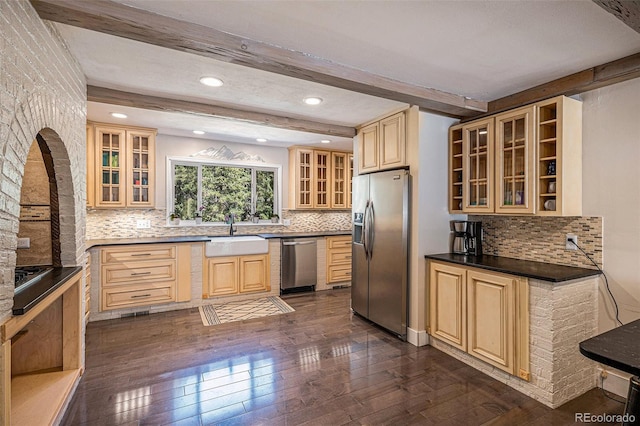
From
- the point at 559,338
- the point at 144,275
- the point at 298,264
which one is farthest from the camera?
the point at 298,264

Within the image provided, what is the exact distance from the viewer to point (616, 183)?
232cm

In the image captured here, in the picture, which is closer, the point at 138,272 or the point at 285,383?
the point at 285,383

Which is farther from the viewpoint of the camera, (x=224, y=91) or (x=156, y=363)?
(x=224, y=91)

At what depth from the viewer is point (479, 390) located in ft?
7.63

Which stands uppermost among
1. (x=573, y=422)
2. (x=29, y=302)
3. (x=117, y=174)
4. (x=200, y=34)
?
(x=200, y=34)

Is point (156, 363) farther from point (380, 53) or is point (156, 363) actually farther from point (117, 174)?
point (380, 53)

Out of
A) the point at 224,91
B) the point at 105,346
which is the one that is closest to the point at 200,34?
the point at 224,91

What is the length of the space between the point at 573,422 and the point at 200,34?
3262 mm

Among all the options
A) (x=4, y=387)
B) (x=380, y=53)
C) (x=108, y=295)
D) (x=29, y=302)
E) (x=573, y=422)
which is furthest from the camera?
(x=108, y=295)

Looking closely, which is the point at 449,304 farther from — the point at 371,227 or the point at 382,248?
the point at 371,227

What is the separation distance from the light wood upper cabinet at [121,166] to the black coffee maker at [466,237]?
3.79m

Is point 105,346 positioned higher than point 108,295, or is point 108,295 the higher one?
point 108,295

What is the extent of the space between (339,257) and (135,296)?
2.91 m

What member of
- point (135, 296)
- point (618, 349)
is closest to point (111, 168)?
point (135, 296)
